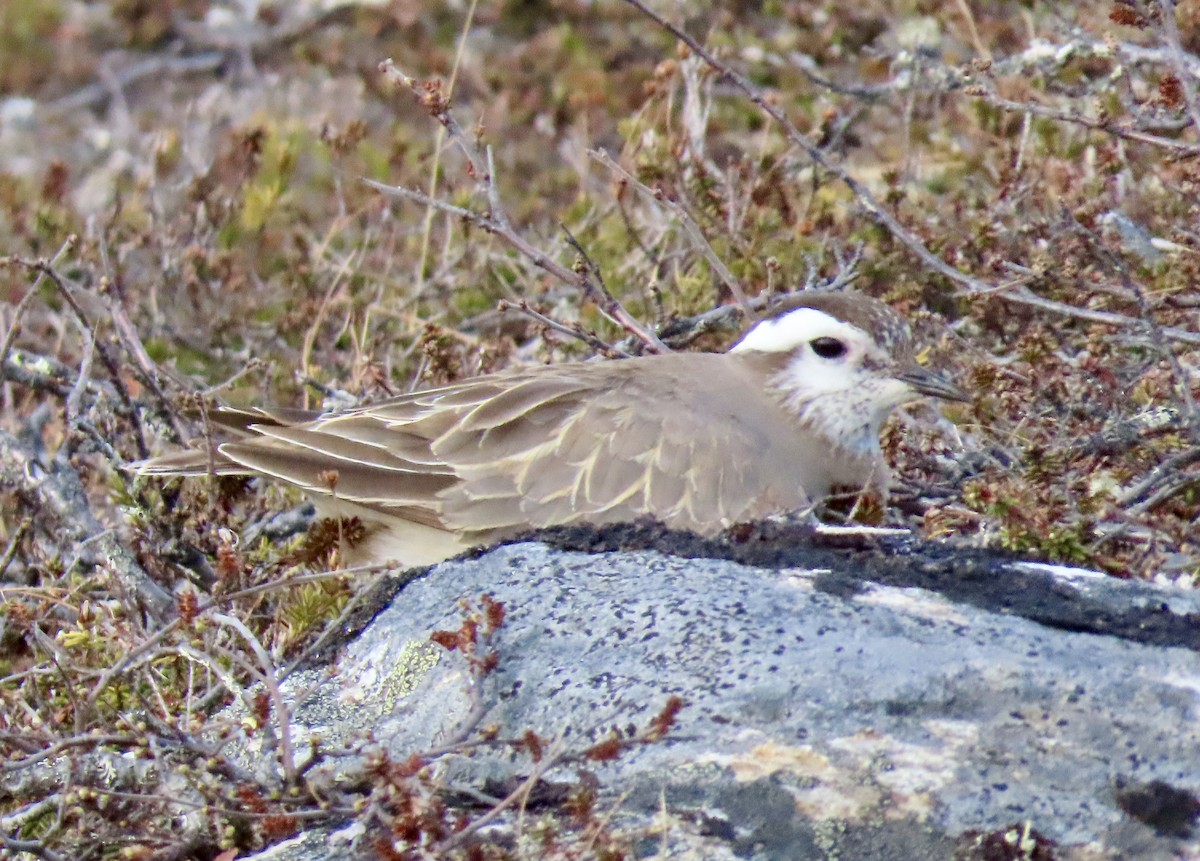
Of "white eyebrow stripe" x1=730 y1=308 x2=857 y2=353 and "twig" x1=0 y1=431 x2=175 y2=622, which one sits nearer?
"white eyebrow stripe" x1=730 y1=308 x2=857 y2=353

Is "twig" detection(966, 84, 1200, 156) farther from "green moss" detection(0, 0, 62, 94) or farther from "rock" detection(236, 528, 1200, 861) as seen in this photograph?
"green moss" detection(0, 0, 62, 94)

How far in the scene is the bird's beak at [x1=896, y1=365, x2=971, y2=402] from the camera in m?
5.67

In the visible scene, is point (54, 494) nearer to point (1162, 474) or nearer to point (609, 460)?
point (609, 460)

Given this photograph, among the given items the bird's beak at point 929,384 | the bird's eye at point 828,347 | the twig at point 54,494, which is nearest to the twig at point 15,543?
the twig at point 54,494

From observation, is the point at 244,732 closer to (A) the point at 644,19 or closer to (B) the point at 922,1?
(B) the point at 922,1

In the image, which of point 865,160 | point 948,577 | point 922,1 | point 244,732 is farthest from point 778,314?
point 922,1

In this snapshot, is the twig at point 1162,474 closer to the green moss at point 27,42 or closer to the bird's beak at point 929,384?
the bird's beak at point 929,384

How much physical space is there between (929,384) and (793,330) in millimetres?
518

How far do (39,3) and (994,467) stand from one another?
10148 millimetres

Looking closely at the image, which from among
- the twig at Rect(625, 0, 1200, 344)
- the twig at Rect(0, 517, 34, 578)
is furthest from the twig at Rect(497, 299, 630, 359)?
the twig at Rect(0, 517, 34, 578)

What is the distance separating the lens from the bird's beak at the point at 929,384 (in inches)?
223

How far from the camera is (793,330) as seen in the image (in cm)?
591

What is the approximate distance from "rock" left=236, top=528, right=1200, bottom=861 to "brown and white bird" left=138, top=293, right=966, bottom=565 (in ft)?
3.01

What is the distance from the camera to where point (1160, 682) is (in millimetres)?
3727
